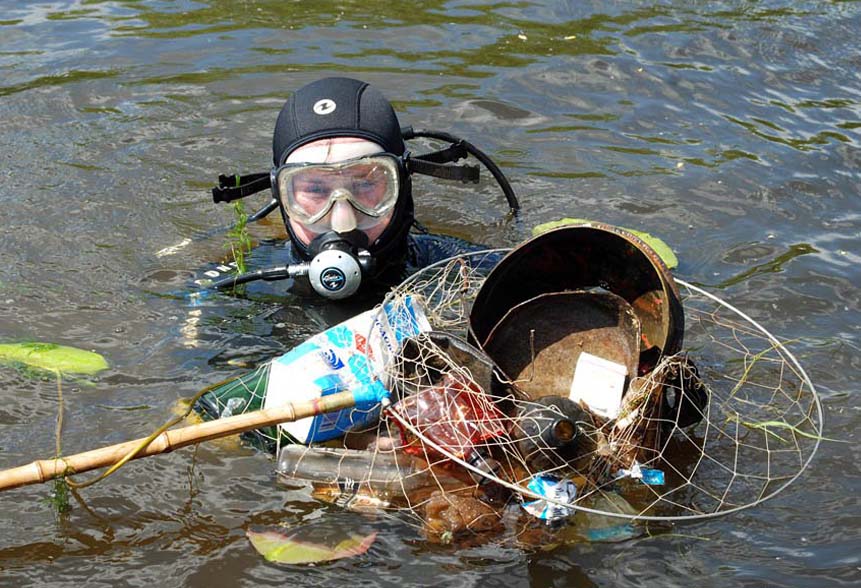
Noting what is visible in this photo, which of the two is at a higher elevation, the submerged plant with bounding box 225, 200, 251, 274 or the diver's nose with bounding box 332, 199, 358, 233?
the diver's nose with bounding box 332, 199, 358, 233

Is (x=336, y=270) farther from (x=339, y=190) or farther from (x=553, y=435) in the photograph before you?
(x=553, y=435)

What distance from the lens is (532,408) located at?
3.77 meters

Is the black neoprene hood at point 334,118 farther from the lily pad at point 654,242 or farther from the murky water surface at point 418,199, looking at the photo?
the lily pad at point 654,242

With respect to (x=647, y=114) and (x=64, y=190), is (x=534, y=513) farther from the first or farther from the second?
(x=647, y=114)

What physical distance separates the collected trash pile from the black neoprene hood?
3.57 feet

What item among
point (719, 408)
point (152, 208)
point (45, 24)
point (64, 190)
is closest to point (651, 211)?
point (719, 408)

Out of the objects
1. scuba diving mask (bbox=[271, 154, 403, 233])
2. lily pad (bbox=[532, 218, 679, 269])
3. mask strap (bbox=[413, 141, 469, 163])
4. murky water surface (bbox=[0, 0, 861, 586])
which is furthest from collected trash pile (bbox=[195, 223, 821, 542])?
lily pad (bbox=[532, 218, 679, 269])

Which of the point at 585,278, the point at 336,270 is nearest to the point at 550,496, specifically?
the point at 585,278

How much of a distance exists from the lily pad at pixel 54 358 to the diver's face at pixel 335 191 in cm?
112

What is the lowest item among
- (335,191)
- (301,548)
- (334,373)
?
(301,548)

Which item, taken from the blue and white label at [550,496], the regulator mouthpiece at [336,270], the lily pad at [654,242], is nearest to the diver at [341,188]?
the regulator mouthpiece at [336,270]

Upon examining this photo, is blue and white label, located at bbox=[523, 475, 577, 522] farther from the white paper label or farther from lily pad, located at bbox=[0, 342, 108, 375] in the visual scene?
lily pad, located at bbox=[0, 342, 108, 375]

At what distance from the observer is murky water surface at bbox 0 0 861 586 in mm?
3660

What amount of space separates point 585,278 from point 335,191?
131cm
